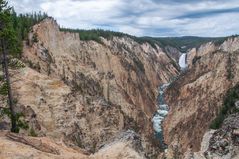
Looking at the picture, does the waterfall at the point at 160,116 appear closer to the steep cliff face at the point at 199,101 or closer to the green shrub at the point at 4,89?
the steep cliff face at the point at 199,101

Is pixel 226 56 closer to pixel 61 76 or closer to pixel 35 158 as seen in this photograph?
pixel 61 76

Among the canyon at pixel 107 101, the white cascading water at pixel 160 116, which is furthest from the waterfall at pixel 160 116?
the canyon at pixel 107 101

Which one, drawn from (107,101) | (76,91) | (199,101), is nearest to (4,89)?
(76,91)

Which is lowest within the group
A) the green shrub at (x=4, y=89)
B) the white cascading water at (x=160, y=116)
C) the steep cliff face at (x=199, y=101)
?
the white cascading water at (x=160, y=116)

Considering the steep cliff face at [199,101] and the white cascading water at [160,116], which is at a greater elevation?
the steep cliff face at [199,101]

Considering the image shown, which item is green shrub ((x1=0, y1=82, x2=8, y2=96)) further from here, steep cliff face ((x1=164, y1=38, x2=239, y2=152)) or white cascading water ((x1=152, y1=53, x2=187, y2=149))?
white cascading water ((x1=152, y1=53, x2=187, y2=149))

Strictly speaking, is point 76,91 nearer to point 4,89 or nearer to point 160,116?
point 4,89
